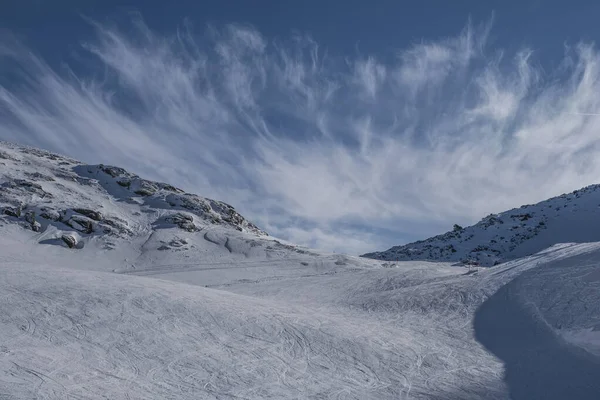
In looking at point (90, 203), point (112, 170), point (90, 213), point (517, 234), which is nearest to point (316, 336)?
point (90, 213)

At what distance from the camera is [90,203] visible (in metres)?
58.1

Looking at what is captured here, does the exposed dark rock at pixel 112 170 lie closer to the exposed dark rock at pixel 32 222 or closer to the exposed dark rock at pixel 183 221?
the exposed dark rock at pixel 183 221

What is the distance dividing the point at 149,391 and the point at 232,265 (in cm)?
3355

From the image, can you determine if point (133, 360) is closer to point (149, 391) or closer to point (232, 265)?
point (149, 391)

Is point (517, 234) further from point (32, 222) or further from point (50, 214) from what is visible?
point (32, 222)

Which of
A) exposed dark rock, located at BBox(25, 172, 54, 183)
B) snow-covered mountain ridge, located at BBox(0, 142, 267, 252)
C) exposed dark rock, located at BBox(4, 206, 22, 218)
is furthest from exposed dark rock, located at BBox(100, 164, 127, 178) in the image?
exposed dark rock, located at BBox(4, 206, 22, 218)

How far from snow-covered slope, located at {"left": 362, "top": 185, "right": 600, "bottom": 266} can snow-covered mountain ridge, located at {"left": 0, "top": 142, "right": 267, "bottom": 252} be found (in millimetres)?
26490

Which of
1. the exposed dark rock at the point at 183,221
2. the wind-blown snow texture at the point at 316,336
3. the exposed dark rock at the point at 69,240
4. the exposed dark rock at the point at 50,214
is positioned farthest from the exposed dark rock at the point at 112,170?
the wind-blown snow texture at the point at 316,336

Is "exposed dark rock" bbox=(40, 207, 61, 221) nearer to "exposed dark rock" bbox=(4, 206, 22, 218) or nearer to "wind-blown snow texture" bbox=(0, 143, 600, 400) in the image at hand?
"exposed dark rock" bbox=(4, 206, 22, 218)

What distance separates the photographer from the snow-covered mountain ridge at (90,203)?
50.4 metres

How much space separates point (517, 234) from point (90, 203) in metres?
58.8

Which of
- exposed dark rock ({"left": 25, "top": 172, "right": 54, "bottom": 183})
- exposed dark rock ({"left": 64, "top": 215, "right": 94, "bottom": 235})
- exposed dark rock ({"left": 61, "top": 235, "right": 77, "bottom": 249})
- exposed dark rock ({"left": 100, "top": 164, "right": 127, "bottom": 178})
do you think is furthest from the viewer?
exposed dark rock ({"left": 100, "top": 164, "right": 127, "bottom": 178})

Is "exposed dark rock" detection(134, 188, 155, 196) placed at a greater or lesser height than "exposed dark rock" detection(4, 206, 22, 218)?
greater

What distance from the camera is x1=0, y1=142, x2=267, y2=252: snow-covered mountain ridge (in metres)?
50.4
